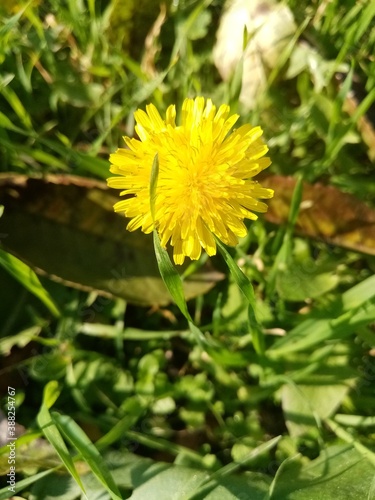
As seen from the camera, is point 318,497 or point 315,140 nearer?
point 318,497

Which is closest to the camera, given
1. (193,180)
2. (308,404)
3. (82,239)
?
(193,180)

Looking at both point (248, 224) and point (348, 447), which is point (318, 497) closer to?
point (348, 447)

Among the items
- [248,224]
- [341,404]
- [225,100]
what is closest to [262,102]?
[225,100]

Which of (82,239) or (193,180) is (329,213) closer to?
(193,180)

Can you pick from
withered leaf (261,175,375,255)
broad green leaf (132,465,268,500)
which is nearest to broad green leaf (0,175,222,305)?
withered leaf (261,175,375,255)

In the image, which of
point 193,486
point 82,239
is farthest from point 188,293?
point 193,486

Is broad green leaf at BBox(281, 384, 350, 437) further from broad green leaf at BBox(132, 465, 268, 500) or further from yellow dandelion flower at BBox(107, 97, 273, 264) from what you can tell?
yellow dandelion flower at BBox(107, 97, 273, 264)
